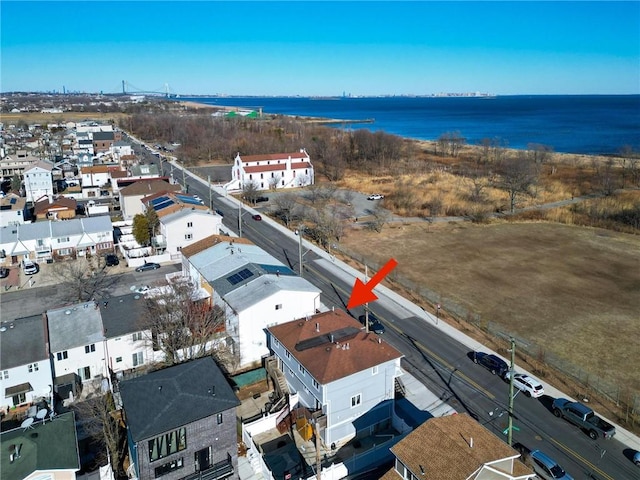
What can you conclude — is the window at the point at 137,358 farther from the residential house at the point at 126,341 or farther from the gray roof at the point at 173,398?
the gray roof at the point at 173,398

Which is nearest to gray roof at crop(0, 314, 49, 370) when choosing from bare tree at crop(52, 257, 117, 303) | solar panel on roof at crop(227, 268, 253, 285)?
bare tree at crop(52, 257, 117, 303)

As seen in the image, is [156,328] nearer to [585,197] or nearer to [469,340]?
[469,340]

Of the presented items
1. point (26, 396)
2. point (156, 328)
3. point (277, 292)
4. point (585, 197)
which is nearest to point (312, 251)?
point (277, 292)

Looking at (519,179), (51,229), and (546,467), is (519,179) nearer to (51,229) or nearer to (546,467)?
(546,467)

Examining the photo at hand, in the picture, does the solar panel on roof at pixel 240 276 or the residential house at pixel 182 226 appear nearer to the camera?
the solar panel on roof at pixel 240 276

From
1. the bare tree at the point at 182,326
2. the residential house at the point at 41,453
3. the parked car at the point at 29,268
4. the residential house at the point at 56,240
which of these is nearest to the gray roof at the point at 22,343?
the bare tree at the point at 182,326

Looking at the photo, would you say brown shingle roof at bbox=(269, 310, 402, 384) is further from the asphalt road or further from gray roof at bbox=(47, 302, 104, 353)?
gray roof at bbox=(47, 302, 104, 353)
